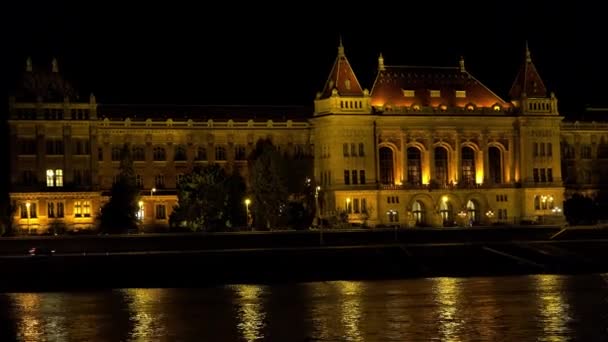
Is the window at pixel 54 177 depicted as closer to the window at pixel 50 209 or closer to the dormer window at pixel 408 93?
the window at pixel 50 209

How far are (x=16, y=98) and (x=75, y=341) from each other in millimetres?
84073

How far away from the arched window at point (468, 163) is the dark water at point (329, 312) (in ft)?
200

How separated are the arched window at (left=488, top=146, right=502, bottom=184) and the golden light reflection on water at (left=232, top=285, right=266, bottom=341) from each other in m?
69.2

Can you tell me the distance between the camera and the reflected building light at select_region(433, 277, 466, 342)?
2432 inches

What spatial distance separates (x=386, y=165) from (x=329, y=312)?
77.0 metres

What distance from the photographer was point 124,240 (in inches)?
4250

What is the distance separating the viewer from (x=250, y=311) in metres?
72.4

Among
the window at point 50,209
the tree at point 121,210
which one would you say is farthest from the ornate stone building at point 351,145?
the tree at point 121,210

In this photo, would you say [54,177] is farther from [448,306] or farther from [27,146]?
[448,306]

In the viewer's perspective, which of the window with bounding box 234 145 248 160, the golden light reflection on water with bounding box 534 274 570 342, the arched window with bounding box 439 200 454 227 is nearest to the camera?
the golden light reflection on water with bounding box 534 274 570 342

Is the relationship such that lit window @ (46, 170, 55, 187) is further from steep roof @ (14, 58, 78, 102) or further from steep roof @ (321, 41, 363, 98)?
steep roof @ (321, 41, 363, 98)

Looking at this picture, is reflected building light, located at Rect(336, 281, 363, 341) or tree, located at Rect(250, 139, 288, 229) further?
tree, located at Rect(250, 139, 288, 229)

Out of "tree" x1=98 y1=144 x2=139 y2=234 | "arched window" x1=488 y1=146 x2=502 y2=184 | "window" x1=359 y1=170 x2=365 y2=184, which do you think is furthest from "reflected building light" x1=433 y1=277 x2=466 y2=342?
"arched window" x1=488 y1=146 x2=502 y2=184

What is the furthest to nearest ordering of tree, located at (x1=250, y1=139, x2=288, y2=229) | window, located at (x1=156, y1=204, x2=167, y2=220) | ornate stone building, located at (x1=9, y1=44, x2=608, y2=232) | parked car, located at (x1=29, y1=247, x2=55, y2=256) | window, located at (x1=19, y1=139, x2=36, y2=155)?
window, located at (x1=156, y1=204, x2=167, y2=220) → ornate stone building, located at (x1=9, y1=44, x2=608, y2=232) → window, located at (x1=19, y1=139, x2=36, y2=155) → tree, located at (x1=250, y1=139, x2=288, y2=229) → parked car, located at (x1=29, y1=247, x2=55, y2=256)
